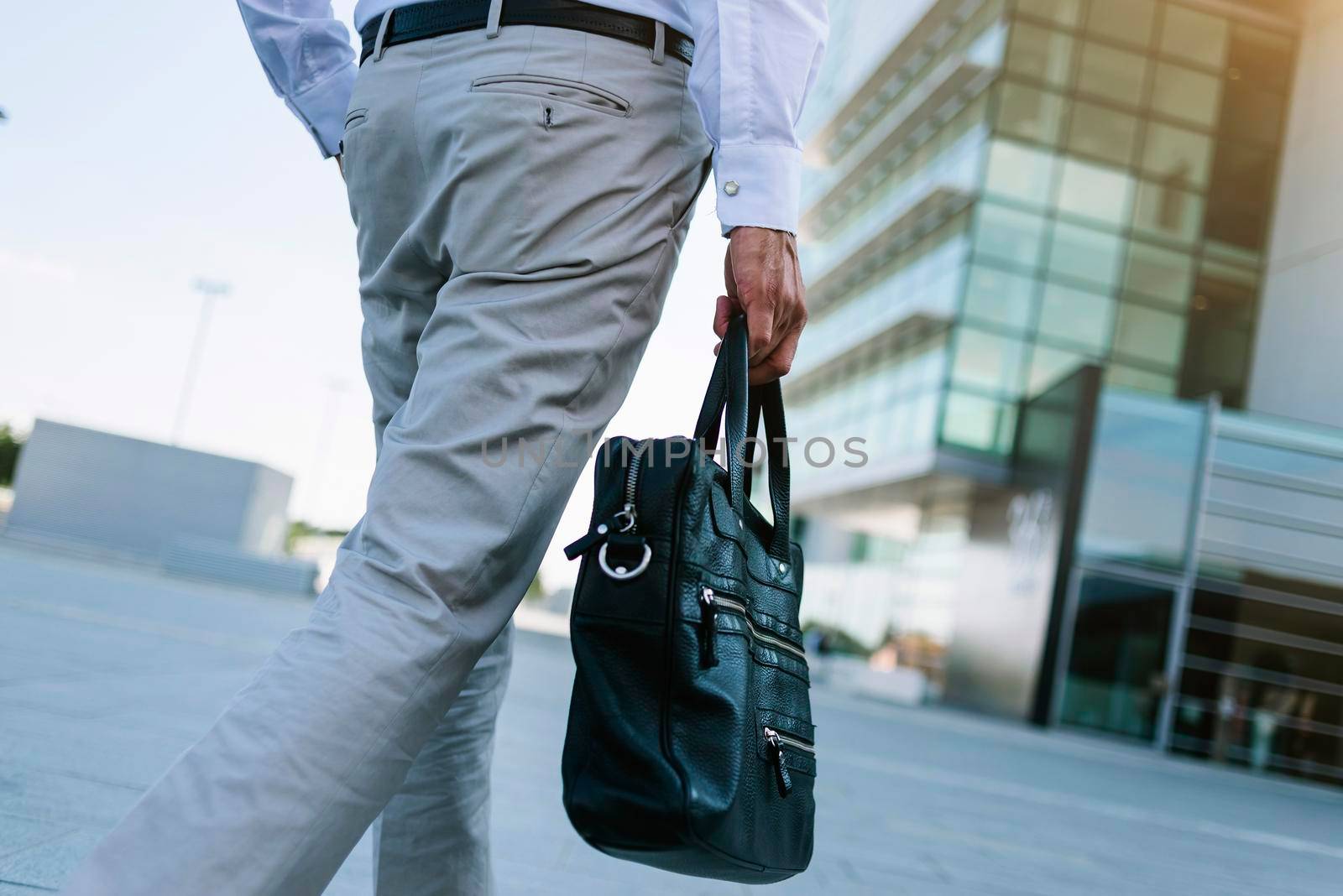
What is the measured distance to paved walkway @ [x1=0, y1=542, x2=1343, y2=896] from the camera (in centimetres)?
249

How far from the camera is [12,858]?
73.2 inches

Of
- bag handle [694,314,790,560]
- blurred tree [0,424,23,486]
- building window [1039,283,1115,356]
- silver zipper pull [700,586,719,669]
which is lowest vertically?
blurred tree [0,424,23,486]

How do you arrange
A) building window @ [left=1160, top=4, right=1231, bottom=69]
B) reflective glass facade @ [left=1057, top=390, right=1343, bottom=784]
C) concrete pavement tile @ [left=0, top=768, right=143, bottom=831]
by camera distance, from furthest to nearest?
building window @ [left=1160, top=4, right=1231, bottom=69] → reflective glass facade @ [left=1057, top=390, right=1343, bottom=784] → concrete pavement tile @ [left=0, top=768, right=143, bottom=831]

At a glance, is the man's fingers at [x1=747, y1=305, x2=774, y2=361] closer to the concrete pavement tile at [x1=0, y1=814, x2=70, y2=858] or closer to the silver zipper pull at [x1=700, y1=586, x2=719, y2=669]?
the silver zipper pull at [x1=700, y1=586, x2=719, y2=669]

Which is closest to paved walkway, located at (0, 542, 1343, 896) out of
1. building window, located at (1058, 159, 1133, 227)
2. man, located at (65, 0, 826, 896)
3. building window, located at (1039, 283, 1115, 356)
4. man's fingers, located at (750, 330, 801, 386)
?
man, located at (65, 0, 826, 896)

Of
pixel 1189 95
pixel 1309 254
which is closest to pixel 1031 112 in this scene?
pixel 1189 95

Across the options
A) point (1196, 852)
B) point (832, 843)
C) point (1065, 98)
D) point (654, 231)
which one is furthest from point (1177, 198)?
point (654, 231)

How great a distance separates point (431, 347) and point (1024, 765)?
9116 millimetres

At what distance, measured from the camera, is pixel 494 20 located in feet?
4.33

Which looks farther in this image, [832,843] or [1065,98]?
[1065,98]

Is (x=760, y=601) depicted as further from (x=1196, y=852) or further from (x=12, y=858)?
(x=1196, y=852)

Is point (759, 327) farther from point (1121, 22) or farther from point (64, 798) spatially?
point (1121, 22)

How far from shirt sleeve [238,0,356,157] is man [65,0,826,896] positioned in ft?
0.86

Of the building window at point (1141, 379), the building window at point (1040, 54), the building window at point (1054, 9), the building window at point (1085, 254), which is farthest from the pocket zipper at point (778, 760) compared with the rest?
the building window at point (1054, 9)
